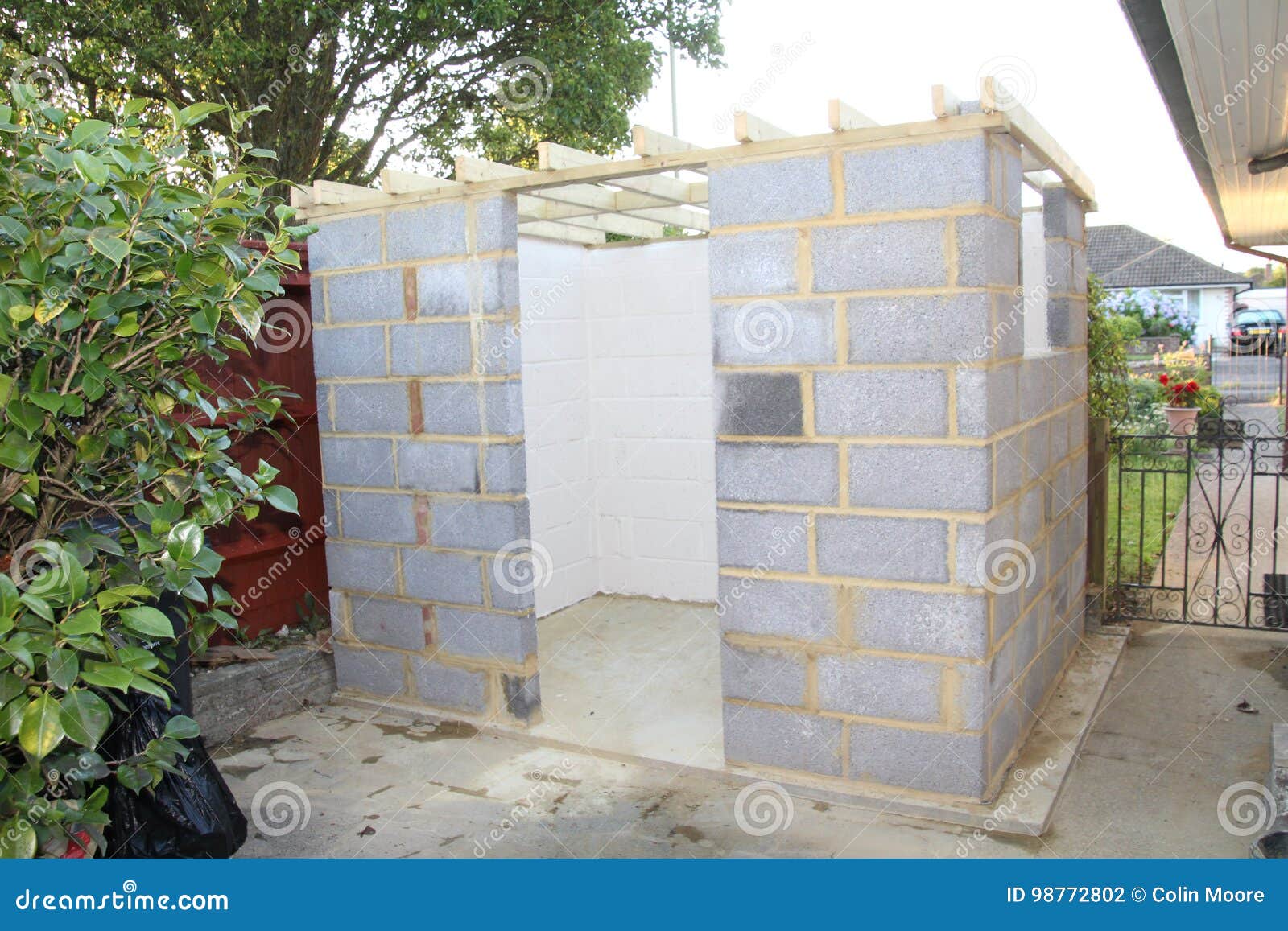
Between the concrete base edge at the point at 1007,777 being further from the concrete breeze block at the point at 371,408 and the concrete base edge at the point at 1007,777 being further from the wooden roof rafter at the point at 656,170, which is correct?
A: the wooden roof rafter at the point at 656,170

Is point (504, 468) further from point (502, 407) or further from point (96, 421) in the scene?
point (96, 421)

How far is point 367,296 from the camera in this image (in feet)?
17.3

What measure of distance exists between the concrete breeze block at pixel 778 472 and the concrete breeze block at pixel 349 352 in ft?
6.26

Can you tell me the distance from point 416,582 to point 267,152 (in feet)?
9.19

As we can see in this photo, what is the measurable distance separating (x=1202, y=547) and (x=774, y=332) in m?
5.80

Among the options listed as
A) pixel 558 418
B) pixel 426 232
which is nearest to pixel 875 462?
pixel 426 232

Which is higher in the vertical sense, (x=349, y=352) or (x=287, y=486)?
(x=349, y=352)

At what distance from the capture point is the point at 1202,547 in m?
8.38

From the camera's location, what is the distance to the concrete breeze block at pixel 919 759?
3996 mm

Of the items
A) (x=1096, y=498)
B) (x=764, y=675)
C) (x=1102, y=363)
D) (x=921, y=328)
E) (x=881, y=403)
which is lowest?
(x=764, y=675)

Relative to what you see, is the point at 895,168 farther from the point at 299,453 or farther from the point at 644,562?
the point at 644,562

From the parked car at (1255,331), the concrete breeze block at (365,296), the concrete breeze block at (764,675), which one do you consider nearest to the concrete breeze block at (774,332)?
the concrete breeze block at (764,675)

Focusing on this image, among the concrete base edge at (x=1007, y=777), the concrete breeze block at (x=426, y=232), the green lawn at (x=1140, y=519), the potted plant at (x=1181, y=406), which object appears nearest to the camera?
the concrete base edge at (x=1007, y=777)

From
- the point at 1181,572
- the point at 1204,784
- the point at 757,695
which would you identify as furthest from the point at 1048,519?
the point at 1181,572
